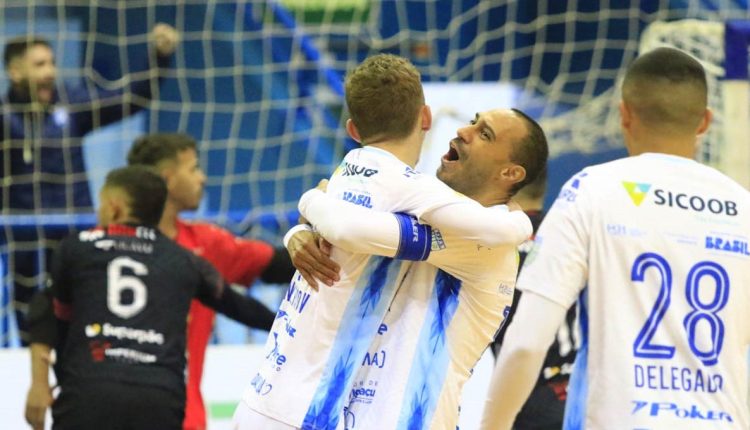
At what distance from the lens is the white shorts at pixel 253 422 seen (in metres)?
3.16

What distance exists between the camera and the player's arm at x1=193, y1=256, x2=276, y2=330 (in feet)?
16.1

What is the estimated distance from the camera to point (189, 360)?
5418 millimetres

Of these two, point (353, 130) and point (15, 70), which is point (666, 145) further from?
point (15, 70)

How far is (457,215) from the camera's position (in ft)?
10.1

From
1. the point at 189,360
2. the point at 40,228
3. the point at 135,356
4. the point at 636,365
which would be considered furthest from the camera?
the point at 40,228

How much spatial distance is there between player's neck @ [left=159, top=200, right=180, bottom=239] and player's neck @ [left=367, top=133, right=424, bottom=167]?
2377mm

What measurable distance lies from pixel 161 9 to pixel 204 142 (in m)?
1.01

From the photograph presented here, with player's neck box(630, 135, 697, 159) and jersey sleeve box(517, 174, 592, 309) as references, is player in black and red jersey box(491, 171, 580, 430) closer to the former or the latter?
player's neck box(630, 135, 697, 159)

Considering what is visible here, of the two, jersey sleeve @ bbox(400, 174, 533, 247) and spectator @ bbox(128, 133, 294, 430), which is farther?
spectator @ bbox(128, 133, 294, 430)

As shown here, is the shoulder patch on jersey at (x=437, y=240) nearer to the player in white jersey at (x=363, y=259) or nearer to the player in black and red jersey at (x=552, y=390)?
the player in white jersey at (x=363, y=259)

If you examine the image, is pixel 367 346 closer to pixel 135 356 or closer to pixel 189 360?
pixel 135 356

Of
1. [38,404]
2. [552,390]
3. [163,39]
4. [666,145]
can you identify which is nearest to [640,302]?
[666,145]

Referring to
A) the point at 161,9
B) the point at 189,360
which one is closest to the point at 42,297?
the point at 189,360

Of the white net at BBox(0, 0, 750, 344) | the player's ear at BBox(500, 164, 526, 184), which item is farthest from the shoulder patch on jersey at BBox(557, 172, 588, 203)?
the white net at BBox(0, 0, 750, 344)
